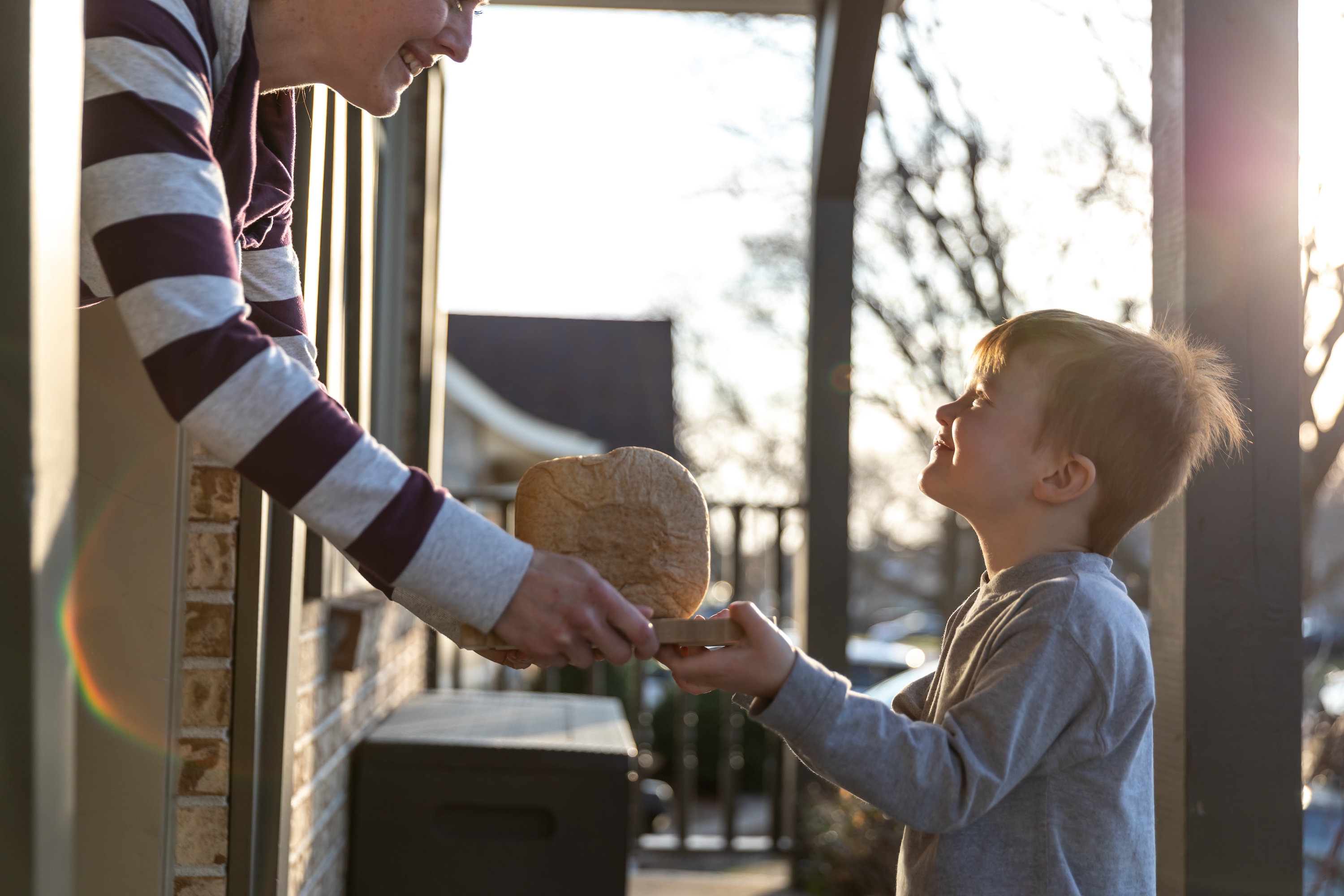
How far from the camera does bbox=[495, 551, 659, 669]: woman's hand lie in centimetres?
105

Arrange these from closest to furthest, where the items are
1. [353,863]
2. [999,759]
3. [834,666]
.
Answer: [999,759] → [353,863] → [834,666]

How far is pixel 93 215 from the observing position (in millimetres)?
934

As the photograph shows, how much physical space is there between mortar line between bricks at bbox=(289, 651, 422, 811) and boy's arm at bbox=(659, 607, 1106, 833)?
43.3 inches

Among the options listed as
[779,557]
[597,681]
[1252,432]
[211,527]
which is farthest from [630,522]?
[597,681]

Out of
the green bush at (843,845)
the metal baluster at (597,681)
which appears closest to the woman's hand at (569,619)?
the green bush at (843,845)

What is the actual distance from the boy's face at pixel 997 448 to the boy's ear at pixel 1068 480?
0.5 inches

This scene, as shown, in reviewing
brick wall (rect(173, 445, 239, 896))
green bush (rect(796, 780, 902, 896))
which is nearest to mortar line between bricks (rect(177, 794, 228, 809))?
brick wall (rect(173, 445, 239, 896))

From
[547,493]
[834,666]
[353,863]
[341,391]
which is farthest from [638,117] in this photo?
[547,493]

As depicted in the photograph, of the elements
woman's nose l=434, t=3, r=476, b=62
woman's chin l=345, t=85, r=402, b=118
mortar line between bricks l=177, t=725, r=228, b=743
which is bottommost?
mortar line between bricks l=177, t=725, r=228, b=743

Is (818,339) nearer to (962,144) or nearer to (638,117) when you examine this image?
(962,144)

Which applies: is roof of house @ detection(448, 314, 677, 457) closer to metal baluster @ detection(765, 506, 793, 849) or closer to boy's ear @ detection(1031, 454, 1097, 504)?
metal baluster @ detection(765, 506, 793, 849)

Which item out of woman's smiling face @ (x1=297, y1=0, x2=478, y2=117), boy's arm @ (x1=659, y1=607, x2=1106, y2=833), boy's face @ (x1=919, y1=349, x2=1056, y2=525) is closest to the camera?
boy's arm @ (x1=659, y1=607, x2=1106, y2=833)

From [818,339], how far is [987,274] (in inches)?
96.1

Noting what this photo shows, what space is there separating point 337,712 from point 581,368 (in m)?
9.56
